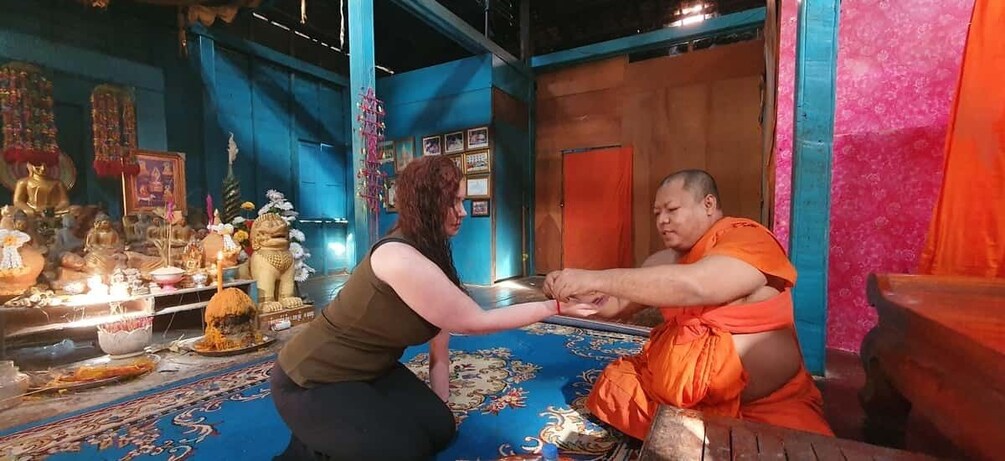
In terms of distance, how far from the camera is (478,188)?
7062mm

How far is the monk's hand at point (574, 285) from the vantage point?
177 centimetres

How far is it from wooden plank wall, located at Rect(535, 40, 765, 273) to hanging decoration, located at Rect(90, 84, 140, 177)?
20.8 feet

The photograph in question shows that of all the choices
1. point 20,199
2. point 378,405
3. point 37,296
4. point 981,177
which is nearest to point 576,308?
point 378,405

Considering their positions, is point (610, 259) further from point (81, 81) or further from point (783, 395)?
point (81, 81)

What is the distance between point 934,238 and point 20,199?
796 cm

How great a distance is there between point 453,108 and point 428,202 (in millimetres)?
5857

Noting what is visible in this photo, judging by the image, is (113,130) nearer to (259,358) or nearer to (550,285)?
(259,358)

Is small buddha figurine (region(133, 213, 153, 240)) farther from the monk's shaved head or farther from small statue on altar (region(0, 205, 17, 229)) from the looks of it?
the monk's shaved head

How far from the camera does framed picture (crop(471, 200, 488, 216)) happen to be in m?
7.03

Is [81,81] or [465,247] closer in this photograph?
[81,81]

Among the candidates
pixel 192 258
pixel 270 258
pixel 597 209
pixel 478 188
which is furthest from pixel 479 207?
pixel 192 258

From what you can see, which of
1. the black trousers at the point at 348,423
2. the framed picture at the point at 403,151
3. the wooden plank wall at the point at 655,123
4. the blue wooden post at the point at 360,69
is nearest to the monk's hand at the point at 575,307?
the black trousers at the point at 348,423

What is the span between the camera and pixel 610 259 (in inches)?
289

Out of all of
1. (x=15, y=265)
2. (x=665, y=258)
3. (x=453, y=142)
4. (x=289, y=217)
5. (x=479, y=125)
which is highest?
(x=479, y=125)
